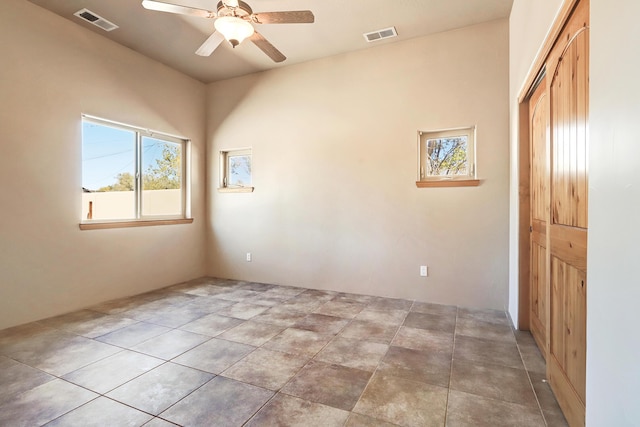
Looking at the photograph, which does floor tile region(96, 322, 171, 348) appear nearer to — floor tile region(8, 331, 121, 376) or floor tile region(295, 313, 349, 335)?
floor tile region(8, 331, 121, 376)

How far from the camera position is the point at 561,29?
1.62 m

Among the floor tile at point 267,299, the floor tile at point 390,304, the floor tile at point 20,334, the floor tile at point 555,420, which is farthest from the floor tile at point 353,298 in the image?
the floor tile at point 20,334

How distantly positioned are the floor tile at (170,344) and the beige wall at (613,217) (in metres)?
2.45

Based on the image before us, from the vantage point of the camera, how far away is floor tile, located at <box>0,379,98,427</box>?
1.57 meters

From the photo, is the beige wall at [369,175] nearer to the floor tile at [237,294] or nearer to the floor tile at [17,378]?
the floor tile at [237,294]

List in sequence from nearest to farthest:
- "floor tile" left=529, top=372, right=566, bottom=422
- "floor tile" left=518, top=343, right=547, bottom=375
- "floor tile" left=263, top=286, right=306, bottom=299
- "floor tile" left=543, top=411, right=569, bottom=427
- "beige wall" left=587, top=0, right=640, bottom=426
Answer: "beige wall" left=587, top=0, right=640, bottom=426, "floor tile" left=543, top=411, right=569, bottom=427, "floor tile" left=529, top=372, right=566, bottom=422, "floor tile" left=518, top=343, right=547, bottom=375, "floor tile" left=263, top=286, right=306, bottom=299

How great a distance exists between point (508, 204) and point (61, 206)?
15.3 feet

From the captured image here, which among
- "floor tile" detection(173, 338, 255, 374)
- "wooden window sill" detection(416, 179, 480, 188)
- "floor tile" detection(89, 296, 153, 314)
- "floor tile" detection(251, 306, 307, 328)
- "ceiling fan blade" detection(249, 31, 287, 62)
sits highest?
"ceiling fan blade" detection(249, 31, 287, 62)

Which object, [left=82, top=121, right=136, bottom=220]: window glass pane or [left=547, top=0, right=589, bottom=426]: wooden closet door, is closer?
[left=547, top=0, right=589, bottom=426]: wooden closet door

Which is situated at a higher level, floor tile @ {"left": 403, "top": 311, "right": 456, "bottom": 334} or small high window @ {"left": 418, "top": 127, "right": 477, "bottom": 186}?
small high window @ {"left": 418, "top": 127, "right": 477, "bottom": 186}

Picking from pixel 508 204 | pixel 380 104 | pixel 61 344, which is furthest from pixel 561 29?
pixel 61 344

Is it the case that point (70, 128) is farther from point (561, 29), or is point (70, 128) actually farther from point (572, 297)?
point (572, 297)

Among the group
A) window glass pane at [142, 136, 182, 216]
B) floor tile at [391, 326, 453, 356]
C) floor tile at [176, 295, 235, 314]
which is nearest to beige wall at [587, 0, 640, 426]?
floor tile at [391, 326, 453, 356]

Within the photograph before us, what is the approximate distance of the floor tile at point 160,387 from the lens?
1.70 meters
